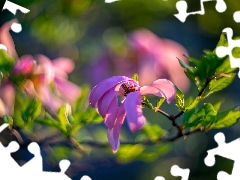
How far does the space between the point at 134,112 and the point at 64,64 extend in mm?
312

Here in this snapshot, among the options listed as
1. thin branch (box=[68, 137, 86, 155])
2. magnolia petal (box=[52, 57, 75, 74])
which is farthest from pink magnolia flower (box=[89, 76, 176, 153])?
magnolia petal (box=[52, 57, 75, 74])

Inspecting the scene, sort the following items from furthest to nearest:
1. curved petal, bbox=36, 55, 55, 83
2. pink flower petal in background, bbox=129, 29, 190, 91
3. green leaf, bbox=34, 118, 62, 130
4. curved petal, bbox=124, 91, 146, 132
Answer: pink flower petal in background, bbox=129, 29, 190, 91 → curved petal, bbox=36, 55, 55, 83 → green leaf, bbox=34, 118, 62, 130 → curved petal, bbox=124, 91, 146, 132

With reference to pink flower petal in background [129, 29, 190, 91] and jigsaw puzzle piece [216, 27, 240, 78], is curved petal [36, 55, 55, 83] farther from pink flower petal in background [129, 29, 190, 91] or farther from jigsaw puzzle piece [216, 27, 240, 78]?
jigsaw puzzle piece [216, 27, 240, 78]

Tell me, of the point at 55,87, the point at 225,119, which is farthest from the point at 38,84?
the point at 225,119

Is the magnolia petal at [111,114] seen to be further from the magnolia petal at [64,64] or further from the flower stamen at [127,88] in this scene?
the magnolia petal at [64,64]

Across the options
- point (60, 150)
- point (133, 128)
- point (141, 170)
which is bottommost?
point (141, 170)

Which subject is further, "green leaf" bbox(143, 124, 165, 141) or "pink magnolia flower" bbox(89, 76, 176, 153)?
"green leaf" bbox(143, 124, 165, 141)

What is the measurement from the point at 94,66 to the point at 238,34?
295mm

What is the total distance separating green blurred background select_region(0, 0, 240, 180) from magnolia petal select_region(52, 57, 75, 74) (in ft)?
0.22

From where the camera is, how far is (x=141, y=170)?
980 mm

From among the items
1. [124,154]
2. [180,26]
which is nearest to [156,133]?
[124,154]

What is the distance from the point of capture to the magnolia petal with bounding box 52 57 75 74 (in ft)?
2.55

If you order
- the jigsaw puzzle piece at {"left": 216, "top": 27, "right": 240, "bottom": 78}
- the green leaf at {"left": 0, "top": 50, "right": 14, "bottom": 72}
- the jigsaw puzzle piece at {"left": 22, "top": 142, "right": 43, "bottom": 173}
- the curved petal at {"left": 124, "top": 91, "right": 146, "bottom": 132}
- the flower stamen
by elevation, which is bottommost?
the jigsaw puzzle piece at {"left": 22, "top": 142, "right": 43, "bottom": 173}

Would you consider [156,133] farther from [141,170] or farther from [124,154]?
[141,170]
